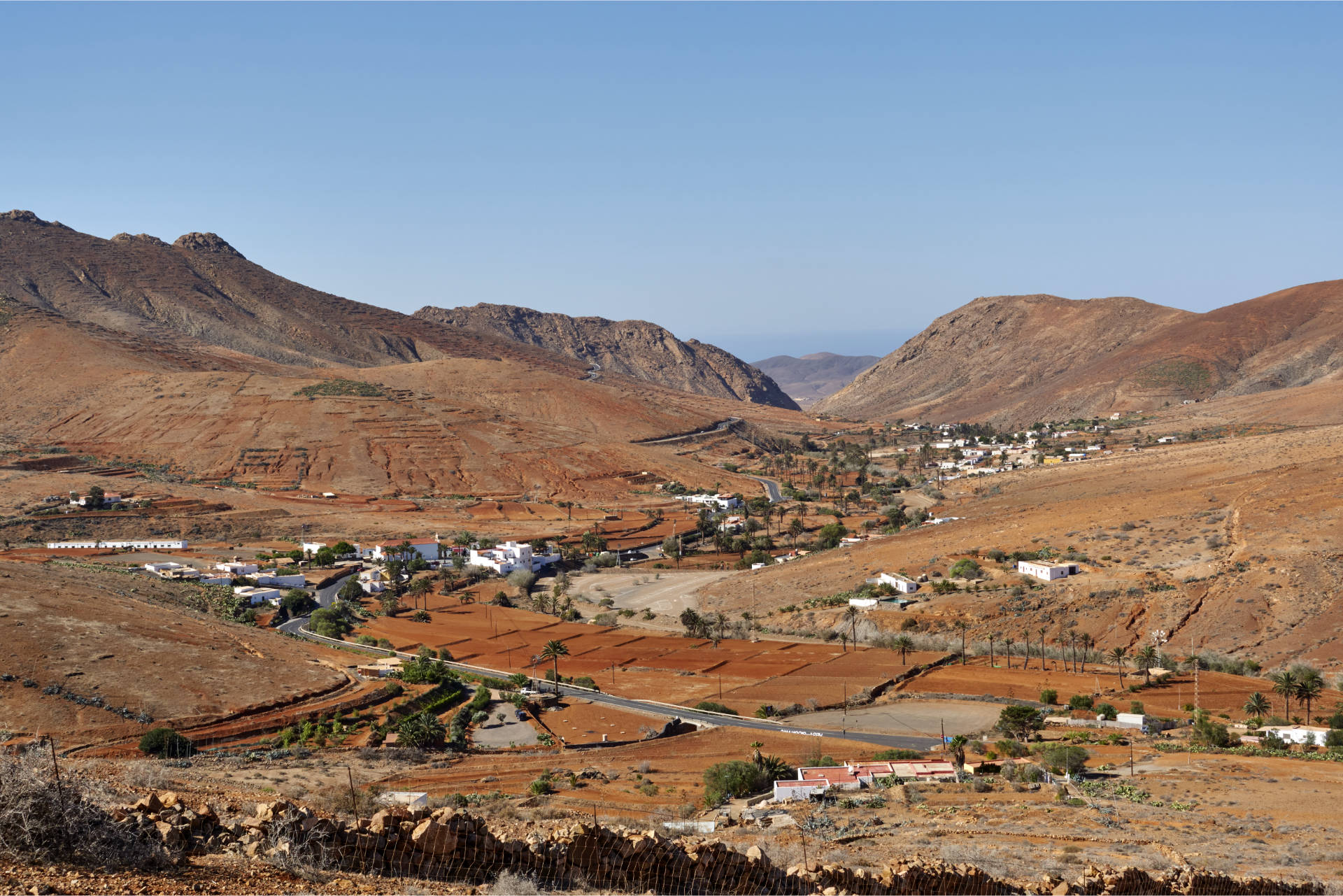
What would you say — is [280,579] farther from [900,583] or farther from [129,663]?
[900,583]

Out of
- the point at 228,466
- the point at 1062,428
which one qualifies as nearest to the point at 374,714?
the point at 228,466

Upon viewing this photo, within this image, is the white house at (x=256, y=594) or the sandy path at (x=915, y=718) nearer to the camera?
the sandy path at (x=915, y=718)

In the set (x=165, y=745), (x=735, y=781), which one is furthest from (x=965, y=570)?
(x=165, y=745)

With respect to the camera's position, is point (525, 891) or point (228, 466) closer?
point (525, 891)

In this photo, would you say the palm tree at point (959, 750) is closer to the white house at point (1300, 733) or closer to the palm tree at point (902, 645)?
the white house at point (1300, 733)

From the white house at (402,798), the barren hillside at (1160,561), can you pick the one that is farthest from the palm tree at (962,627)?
the white house at (402,798)

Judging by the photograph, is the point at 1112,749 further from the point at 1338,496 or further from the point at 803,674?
the point at 1338,496
